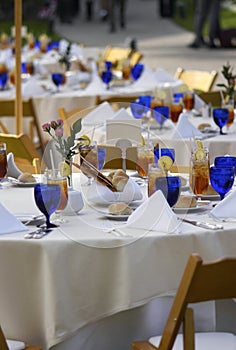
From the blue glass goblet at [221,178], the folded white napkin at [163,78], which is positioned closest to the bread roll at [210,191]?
the blue glass goblet at [221,178]

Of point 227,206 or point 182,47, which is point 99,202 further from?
point 182,47

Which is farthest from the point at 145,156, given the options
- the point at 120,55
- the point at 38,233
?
the point at 120,55

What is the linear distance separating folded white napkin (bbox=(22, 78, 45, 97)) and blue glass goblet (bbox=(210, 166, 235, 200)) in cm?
452

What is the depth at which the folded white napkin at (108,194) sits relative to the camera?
15.1ft

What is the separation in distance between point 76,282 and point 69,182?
74 cm

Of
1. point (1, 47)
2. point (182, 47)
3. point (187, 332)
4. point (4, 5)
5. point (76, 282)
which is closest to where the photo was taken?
point (187, 332)

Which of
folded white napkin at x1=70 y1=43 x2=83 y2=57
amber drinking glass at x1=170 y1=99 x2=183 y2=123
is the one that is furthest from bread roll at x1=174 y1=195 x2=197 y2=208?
folded white napkin at x1=70 y1=43 x2=83 y2=57

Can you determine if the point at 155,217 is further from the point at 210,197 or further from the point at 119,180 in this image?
the point at 210,197

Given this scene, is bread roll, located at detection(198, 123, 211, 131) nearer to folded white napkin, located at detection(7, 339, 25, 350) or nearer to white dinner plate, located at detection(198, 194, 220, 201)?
white dinner plate, located at detection(198, 194, 220, 201)

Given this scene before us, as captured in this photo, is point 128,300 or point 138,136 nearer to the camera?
point 128,300

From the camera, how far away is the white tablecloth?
415 cm

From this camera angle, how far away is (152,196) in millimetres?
4340

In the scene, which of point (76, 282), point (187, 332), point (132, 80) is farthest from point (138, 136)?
point (132, 80)

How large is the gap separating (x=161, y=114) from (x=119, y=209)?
2.73 meters
